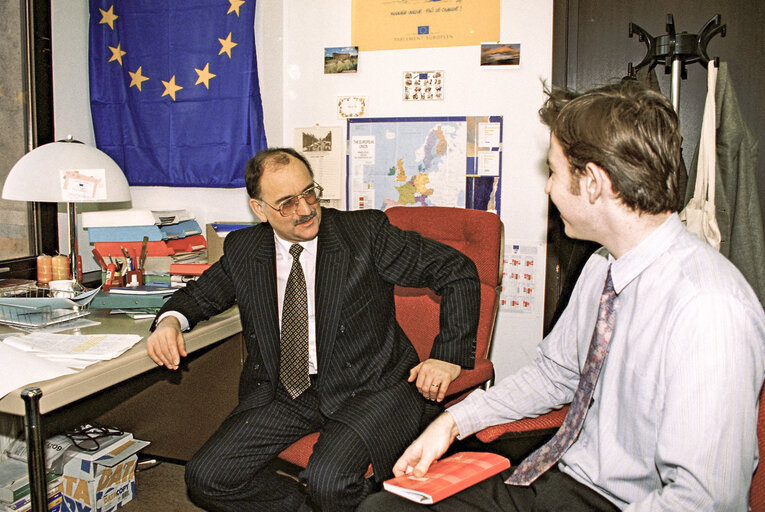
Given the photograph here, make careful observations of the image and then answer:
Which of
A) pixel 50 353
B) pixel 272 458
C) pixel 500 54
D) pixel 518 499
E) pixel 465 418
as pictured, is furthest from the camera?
pixel 500 54

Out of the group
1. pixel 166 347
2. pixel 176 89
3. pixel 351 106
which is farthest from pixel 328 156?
pixel 166 347

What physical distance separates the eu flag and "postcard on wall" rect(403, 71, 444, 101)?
71 cm

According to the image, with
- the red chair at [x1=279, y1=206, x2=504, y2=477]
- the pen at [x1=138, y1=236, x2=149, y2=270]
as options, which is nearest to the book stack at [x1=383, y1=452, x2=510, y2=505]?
the red chair at [x1=279, y1=206, x2=504, y2=477]

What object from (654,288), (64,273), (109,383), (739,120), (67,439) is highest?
(739,120)

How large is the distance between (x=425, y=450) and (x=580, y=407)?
1.06ft

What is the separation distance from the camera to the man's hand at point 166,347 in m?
1.50

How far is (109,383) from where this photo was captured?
137 centimetres

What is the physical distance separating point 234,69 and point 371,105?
2.19 ft

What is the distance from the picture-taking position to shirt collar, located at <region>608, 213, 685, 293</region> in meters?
1.01

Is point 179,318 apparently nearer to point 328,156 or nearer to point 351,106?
point 328,156

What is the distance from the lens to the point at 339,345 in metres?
1.67

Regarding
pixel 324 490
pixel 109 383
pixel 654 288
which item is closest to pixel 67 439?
pixel 109 383

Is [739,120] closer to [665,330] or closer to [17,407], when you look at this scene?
[665,330]

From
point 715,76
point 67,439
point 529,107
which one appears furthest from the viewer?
point 529,107
